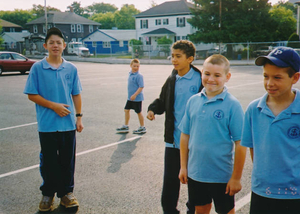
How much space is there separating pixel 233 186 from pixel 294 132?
2.27 feet

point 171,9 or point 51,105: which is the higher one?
point 171,9

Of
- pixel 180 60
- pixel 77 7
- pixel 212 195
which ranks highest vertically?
pixel 77 7

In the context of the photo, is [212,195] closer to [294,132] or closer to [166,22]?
[294,132]

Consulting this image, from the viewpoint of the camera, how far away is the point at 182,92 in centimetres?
364

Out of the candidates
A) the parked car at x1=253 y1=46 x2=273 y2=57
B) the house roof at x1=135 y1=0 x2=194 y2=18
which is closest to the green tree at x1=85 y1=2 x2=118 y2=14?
the house roof at x1=135 y1=0 x2=194 y2=18

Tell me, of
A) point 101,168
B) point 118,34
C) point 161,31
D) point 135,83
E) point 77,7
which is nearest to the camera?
point 101,168

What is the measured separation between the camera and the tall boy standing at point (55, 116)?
158 inches

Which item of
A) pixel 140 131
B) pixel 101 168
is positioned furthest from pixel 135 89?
pixel 101 168

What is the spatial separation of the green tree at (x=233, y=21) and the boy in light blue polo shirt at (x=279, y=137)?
37983 millimetres

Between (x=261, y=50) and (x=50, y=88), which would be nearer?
(x=50, y=88)

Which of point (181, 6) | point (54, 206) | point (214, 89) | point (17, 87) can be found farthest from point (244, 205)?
point (181, 6)

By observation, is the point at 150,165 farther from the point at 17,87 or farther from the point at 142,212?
the point at 17,87

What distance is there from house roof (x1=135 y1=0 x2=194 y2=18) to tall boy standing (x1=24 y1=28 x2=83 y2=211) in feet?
184

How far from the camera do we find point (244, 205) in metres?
4.15
